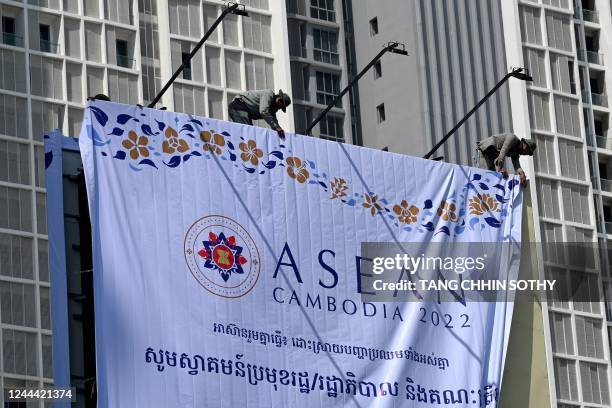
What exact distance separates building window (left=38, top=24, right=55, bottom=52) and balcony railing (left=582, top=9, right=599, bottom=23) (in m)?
18.1

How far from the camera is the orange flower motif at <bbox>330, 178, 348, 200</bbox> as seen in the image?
3556cm

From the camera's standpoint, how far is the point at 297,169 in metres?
35.2

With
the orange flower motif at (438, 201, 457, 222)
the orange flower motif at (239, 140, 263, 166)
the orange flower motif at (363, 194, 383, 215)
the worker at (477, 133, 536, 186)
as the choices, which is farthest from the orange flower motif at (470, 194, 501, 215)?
the orange flower motif at (239, 140, 263, 166)

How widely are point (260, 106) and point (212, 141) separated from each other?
5.01 ft

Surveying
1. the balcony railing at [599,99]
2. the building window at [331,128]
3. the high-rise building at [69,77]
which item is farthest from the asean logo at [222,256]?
the balcony railing at [599,99]

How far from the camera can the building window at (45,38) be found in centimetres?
4722

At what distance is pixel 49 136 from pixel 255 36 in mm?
18046

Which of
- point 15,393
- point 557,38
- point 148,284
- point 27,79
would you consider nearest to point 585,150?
point 557,38

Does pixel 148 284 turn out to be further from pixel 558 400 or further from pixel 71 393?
pixel 558 400

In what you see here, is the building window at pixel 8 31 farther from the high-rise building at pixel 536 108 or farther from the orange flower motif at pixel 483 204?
the orange flower motif at pixel 483 204

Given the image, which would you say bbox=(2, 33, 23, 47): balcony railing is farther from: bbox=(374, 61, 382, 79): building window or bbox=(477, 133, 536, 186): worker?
bbox=(374, 61, 382, 79): building window

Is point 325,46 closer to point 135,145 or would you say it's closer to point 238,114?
point 238,114

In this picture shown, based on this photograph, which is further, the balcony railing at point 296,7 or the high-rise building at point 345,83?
the balcony railing at point 296,7

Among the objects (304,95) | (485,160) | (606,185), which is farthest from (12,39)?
(606,185)
